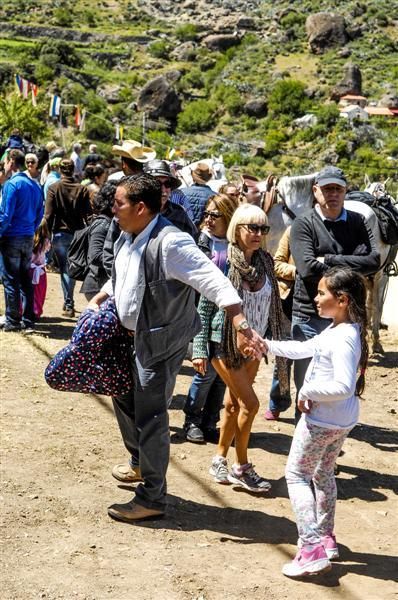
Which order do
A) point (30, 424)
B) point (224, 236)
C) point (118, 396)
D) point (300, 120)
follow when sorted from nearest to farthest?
point (118, 396) < point (224, 236) < point (30, 424) < point (300, 120)

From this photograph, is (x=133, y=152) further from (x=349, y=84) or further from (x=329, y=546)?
(x=349, y=84)

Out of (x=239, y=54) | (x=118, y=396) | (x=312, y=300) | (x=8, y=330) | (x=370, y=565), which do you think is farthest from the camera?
(x=239, y=54)

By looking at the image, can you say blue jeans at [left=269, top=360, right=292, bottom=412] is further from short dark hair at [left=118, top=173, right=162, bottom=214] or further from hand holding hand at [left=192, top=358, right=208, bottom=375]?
short dark hair at [left=118, top=173, right=162, bottom=214]

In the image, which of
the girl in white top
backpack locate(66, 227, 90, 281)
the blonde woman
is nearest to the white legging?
the girl in white top

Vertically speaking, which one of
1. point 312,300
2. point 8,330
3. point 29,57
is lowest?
point 8,330

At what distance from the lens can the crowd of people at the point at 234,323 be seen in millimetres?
4453

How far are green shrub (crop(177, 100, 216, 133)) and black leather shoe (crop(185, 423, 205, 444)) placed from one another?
92747mm

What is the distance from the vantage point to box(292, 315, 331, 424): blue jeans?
5668 millimetres

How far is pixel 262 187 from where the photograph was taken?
837 centimetres

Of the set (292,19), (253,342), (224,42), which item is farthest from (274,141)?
(253,342)

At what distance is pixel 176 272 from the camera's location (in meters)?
4.56

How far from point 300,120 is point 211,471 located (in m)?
87.5

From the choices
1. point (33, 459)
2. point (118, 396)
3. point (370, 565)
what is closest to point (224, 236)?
point (118, 396)

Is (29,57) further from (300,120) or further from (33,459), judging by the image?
(33,459)
